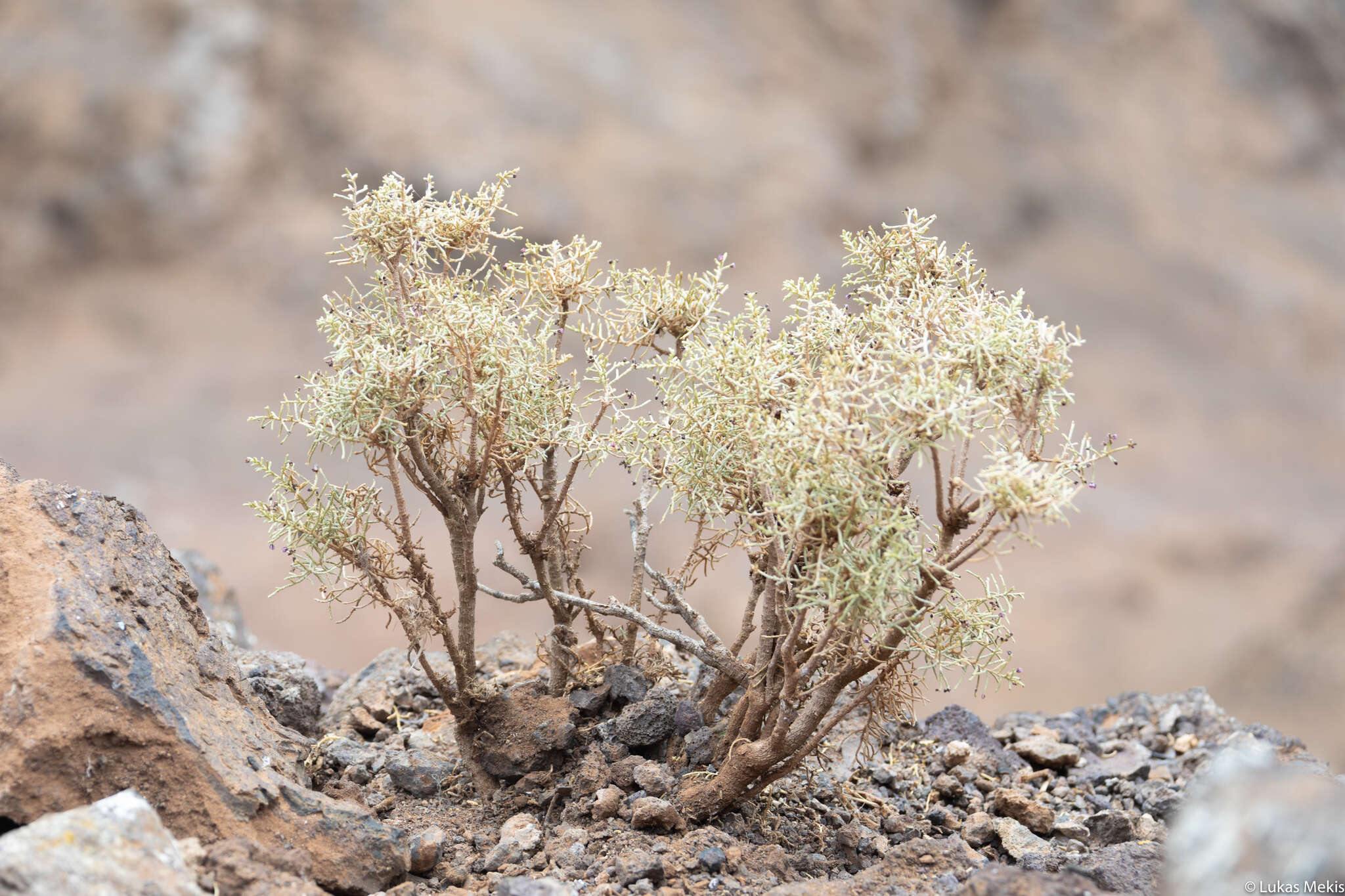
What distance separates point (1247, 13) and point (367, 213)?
25174 mm

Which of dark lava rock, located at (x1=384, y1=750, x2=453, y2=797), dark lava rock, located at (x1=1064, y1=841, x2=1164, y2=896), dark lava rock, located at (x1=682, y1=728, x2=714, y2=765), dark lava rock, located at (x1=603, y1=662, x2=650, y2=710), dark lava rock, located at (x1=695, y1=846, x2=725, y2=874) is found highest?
dark lava rock, located at (x1=603, y1=662, x2=650, y2=710)

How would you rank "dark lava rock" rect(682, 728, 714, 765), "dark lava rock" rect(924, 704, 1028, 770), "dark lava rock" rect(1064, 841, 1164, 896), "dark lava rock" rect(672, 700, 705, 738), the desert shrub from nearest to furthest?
the desert shrub < "dark lava rock" rect(1064, 841, 1164, 896) < "dark lava rock" rect(682, 728, 714, 765) < "dark lava rock" rect(672, 700, 705, 738) < "dark lava rock" rect(924, 704, 1028, 770)

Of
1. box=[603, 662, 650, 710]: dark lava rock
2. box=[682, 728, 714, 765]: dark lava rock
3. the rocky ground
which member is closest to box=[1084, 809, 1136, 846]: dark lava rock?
the rocky ground

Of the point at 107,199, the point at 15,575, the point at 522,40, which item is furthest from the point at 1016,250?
the point at 15,575

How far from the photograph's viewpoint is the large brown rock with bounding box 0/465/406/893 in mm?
2982

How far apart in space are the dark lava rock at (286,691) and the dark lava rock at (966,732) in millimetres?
2867

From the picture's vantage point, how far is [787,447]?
3146 millimetres

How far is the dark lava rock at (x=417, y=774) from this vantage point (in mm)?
4270

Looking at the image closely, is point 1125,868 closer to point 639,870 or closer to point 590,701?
point 639,870

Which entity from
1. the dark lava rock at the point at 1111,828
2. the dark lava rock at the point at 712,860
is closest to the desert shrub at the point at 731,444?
the dark lava rock at the point at 712,860

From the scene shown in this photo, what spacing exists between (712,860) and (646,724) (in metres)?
0.81

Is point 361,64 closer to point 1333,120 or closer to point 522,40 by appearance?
point 522,40

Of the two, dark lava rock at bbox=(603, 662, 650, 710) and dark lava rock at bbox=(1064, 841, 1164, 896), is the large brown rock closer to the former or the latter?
dark lava rock at bbox=(603, 662, 650, 710)

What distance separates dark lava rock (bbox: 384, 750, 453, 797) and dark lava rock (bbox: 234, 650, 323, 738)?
50cm
